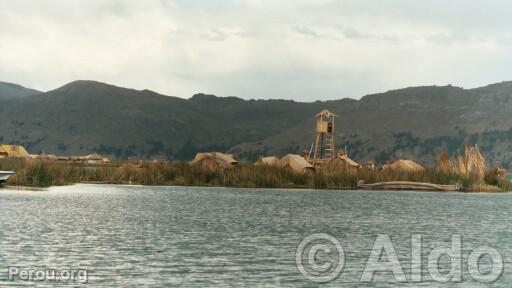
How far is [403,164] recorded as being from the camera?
107 m

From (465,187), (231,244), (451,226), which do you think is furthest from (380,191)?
(231,244)

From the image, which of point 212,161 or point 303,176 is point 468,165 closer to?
point 303,176

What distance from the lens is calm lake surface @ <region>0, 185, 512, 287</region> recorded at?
27109mm

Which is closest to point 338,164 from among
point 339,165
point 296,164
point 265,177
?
point 339,165

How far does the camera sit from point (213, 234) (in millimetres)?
39094

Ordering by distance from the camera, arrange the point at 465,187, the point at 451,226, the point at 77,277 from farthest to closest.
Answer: the point at 465,187 < the point at 451,226 < the point at 77,277

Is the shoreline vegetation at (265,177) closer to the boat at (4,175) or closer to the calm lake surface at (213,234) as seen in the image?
the boat at (4,175)

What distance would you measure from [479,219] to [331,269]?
26.5 metres

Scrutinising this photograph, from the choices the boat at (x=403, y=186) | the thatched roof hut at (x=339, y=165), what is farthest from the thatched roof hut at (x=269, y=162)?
the boat at (x=403, y=186)

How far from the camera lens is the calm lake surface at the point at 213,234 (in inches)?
1067

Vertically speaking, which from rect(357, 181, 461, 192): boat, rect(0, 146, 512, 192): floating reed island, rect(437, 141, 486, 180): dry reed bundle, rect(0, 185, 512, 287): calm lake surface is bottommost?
rect(0, 185, 512, 287): calm lake surface

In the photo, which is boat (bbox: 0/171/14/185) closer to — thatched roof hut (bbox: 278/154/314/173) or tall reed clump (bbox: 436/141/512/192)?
thatched roof hut (bbox: 278/154/314/173)

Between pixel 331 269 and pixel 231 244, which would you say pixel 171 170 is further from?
pixel 331 269

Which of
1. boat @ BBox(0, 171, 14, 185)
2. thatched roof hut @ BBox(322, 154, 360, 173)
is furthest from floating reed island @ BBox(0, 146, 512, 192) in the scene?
boat @ BBox(0, 171, 14, 185)
